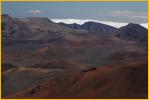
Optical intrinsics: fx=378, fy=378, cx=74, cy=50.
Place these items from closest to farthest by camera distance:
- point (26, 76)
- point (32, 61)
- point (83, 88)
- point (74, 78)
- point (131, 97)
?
point (131, 97)
point (83, 88)
point (74, 78)
point (26, 76)
point (32, 61)

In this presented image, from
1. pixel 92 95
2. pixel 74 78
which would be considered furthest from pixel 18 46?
pixel 92 95

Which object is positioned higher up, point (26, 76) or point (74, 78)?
A: point (74, 78)

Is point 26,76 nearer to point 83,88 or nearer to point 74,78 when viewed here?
point 74,78

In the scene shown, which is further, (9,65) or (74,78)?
(9,65)

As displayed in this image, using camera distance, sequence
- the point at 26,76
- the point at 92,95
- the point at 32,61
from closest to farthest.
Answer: the point at 92,95 < the point at 26,76 < the point at 32,61

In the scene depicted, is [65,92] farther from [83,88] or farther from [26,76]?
[26,76]

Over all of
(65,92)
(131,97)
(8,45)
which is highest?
(131,97)

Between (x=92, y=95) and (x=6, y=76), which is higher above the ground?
(x=92, y=95)

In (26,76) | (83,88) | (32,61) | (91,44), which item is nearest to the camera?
(83,88)

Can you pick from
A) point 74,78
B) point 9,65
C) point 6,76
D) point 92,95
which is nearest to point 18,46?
point 9,65
